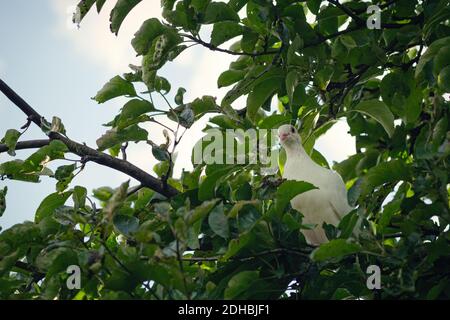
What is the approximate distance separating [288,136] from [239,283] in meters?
1.96

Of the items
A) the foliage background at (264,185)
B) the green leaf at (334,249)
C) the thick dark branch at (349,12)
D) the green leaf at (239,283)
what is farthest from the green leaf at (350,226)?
the thick dark branch at (349,12)

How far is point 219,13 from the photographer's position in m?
4.29

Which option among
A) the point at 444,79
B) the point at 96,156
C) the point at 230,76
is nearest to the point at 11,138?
the point at 96,156

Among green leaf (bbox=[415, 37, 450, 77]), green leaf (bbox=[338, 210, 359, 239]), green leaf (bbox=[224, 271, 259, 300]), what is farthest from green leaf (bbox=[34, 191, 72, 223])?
green leaf (bbox=[415, 37, 450, 77])

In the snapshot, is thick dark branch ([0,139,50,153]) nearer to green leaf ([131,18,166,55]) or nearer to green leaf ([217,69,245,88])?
green leaf ([131,18,166,55])

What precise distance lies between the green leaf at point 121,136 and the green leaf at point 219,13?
660 millimetres

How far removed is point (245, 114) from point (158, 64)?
2.43 ft

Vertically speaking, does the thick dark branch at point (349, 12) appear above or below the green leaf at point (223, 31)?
above

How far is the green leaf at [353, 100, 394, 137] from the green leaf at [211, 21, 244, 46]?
768 mm

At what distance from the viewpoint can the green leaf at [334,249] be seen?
3051mm

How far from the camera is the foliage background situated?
123 inches

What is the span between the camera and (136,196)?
175 inches

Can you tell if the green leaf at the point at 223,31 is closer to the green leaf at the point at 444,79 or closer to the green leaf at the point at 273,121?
the green leaf at the point at 273,121
